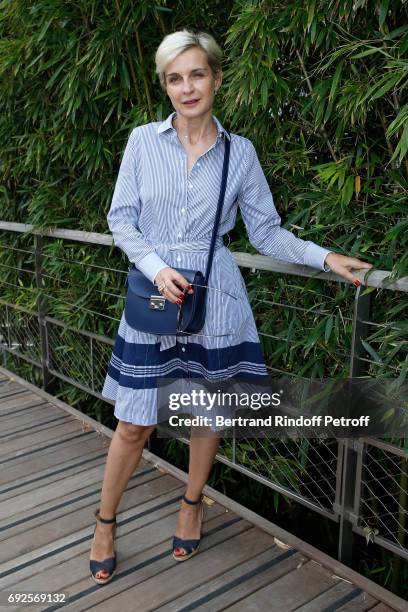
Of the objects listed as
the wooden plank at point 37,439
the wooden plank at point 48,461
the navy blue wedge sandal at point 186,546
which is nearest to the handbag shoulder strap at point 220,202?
the navy blue wedge sandal at point 186,546

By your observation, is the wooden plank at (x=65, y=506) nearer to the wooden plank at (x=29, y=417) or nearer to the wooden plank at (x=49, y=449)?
the wooden plank at (x=49, y=449)

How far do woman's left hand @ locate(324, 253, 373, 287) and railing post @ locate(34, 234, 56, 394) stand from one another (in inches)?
73.1

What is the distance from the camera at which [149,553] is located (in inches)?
78.2

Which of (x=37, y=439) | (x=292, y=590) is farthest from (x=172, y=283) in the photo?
(x=37, y=439)

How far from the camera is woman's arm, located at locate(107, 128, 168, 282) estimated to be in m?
1.68

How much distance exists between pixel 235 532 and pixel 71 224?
1738mm

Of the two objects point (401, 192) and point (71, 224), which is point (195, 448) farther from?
point (71, 224)

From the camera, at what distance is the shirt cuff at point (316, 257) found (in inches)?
67.9

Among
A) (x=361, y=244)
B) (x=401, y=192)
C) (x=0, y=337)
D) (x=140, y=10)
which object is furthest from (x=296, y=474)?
(x=0, y=337)

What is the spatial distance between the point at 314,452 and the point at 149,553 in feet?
2.37

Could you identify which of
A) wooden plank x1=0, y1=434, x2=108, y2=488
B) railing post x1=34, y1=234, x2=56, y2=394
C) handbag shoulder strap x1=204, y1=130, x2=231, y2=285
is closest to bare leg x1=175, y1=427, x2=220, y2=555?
handbag shoulder strap x1=204, y1=130, x2=231, y2=285

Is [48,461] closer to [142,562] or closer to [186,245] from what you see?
[142,562]

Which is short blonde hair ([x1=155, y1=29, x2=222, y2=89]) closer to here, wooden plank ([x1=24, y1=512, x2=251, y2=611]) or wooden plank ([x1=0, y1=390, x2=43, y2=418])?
wooden plank ([x1=24, y1=512, x2=251, y2=611])

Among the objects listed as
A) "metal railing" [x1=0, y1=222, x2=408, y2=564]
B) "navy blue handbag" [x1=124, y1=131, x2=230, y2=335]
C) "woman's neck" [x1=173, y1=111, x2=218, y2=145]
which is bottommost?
"metal railing" [x1=0, y1=222, x2=408, y2=564]
